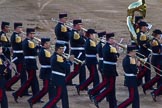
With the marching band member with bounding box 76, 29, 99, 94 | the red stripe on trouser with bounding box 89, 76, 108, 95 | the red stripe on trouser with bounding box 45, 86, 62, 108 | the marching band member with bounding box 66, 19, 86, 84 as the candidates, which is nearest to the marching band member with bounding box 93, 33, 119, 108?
the red stripe on trouser with bounding box 89, 76, 108, 95

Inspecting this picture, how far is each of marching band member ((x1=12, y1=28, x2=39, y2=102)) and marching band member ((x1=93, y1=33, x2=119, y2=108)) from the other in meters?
2.09

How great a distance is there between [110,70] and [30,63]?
8.11 ft

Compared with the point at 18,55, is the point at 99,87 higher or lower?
lower

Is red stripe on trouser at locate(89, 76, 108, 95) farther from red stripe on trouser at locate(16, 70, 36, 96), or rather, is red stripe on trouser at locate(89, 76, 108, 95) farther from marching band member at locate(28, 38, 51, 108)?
red stripe on trouser at locate(16, 70, 36, 96)

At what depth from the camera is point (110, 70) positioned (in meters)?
19.1

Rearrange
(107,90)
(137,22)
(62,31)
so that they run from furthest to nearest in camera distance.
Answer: (137,22) → (62,31) → (107,90)

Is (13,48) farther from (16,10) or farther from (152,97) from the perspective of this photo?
(16,10)

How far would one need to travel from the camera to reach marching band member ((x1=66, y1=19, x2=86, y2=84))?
69.8ft

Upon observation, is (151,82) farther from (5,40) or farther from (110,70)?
(5,40)

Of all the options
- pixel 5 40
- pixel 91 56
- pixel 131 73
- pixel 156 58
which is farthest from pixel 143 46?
pixel 5 40

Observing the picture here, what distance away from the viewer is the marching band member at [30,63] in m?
20.0

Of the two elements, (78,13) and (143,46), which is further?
(78,13)

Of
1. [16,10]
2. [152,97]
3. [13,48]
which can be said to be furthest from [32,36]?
[16,10]

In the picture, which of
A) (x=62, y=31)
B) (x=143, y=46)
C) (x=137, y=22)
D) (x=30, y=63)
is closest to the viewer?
(x=30, y=63)
